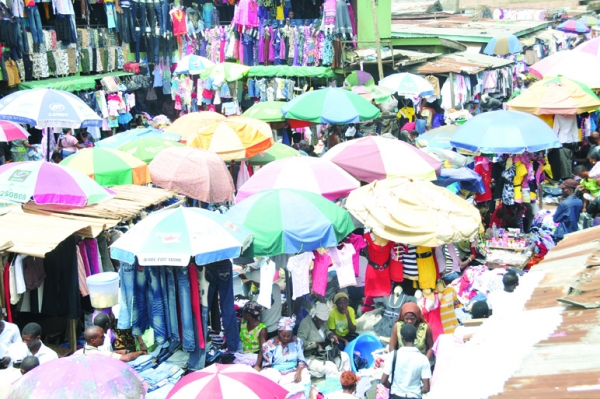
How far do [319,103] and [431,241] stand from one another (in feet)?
19.9

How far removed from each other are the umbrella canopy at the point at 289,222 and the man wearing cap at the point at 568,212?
406cm

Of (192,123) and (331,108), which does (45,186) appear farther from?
(331,108)

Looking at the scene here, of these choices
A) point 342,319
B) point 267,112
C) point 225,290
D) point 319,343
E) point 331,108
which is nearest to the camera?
point 225,290

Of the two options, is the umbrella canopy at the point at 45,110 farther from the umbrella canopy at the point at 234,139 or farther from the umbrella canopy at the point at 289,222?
the umbrella canopy at the point at 289,222

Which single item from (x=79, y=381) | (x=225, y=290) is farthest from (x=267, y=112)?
(x=79, y=381)

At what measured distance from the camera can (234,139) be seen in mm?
12086

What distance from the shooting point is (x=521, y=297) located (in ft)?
15.5

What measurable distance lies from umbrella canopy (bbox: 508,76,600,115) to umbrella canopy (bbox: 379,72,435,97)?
12.0ft

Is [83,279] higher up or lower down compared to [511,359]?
lower down

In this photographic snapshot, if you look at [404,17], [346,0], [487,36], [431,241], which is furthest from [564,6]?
[431,241]

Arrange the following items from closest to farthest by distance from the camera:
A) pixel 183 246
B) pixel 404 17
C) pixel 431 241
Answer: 1. pixel 183 246
2. pixel 431 241
3. pixel 404 17

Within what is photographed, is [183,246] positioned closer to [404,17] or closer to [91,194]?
[91,194]

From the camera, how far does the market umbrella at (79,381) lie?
5.18 meters

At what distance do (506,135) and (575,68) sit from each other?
20.3 feet
